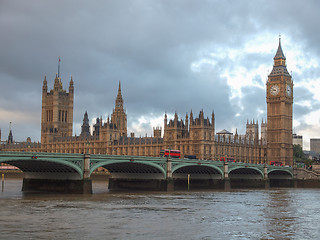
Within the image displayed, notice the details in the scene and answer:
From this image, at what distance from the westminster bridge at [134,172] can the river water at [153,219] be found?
16.3ft

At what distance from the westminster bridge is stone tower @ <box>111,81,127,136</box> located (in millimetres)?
62365

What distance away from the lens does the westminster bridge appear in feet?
191

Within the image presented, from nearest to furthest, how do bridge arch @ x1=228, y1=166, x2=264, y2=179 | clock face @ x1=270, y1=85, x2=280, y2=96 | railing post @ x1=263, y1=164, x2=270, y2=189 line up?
railing post @ x1=263, y1=164, x2=270, y2=189 → bridge arch @ x1=228, y1=166, x2=264, y2=179 → clock face @ x1=270, y1=85, x2=280, y2=96

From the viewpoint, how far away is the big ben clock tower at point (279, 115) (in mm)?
131375

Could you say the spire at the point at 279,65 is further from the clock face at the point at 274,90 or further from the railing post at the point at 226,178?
the railing post at the point at 226,178

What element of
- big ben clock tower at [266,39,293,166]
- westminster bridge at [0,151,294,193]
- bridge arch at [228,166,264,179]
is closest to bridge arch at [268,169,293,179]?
westminster bridge at [0,151,294,193]

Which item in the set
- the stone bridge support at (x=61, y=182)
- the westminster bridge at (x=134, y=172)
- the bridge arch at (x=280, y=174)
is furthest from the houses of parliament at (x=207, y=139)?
the stone bridge support at (x=61, y=182)

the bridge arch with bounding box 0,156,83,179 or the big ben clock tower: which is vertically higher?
the big ben clock tower

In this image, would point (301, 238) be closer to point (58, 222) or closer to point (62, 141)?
point (58, 222)

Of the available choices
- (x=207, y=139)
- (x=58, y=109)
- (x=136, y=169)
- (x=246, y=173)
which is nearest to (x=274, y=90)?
(x=207, y=139)

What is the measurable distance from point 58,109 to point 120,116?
4023 cm

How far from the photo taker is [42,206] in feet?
151

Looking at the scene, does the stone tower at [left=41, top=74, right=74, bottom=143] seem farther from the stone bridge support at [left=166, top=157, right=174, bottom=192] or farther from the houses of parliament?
the stone bridge support at [left=166, top=157, right=174, bottom=192]

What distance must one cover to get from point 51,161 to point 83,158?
593 centimetres
